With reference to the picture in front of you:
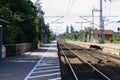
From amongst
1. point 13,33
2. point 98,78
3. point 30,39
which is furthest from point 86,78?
point 30,39

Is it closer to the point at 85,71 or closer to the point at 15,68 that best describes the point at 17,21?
the point at 15,68

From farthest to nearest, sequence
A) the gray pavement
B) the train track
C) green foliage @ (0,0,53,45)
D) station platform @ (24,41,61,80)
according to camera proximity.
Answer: green foliage @ (0,0,53,45), the gray pavement, the train track, station platform @ (24,41,61,80)

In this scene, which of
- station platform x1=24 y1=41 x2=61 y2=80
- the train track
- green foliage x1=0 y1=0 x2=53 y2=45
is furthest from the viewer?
green foliage x1=0 y1=0 x2=53 y2=45

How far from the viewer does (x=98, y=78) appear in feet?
61.2

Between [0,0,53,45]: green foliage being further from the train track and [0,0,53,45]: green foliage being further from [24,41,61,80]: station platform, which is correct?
[24,41,61,80]: station platform

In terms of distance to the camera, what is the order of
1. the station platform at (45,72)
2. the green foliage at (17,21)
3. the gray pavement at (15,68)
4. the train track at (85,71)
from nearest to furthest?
the station platform at (45,72)
the train track at (85,71)
the gray pavement at (15,68)
the green foliage at (17,21)

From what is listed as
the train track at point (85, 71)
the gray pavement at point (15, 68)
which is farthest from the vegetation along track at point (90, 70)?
the gray pavement at point (15, 68)

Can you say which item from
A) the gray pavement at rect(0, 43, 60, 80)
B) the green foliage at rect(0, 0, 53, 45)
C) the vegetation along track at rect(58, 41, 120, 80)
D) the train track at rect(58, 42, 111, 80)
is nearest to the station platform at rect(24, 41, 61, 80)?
the gray pavement at rect(0, 43, 60, 80)

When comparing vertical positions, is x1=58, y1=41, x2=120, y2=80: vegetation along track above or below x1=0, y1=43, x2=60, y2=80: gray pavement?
below

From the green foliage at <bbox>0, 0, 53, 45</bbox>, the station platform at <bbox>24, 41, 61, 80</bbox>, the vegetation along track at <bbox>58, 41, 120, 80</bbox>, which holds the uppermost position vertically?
the green foliage at <bbox>0, 0, 53, 45</bbox>

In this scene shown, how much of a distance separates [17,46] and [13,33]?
3971mm

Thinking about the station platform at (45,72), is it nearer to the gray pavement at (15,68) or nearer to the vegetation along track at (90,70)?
the gray pavement at (15,68)

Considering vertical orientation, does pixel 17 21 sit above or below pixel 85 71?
above

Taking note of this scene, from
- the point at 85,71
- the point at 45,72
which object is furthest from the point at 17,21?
the point at 45,72
